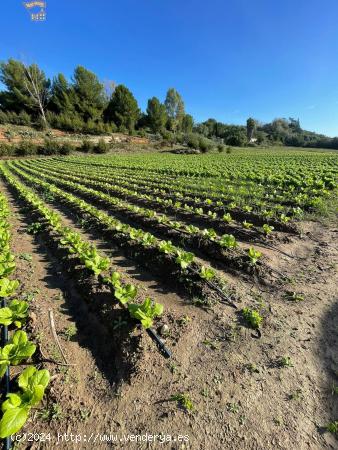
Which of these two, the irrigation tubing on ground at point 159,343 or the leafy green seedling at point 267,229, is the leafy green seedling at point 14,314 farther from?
the leafy green seedling at point 267,229

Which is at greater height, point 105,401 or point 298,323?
point 298,323

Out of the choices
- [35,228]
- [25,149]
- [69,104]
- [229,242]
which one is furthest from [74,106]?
[229,242]

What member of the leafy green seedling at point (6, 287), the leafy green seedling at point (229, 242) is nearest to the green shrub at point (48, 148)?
the leafy green seedling at point (6, 287)

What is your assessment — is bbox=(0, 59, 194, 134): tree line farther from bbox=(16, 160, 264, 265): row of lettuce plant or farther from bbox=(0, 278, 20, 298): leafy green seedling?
bbox=(0, 278, 20, 298): leafy green seedling

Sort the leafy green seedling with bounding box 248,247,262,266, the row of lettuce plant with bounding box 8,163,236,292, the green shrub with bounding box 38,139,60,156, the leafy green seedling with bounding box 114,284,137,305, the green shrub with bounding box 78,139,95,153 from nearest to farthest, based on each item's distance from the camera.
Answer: the leafy green seedling with bounding box 114,284,137,305 → the row of lettuce plant with bounding box 8,163,236,292 → the leafy green seedling with bounding box 248,247,262,266 → the green shrub with bounding box 38,139,60,156 → the green shrub with bounding box 78,139,95,153

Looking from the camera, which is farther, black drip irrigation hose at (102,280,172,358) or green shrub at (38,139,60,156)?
green shrub at (38,139,60,156)

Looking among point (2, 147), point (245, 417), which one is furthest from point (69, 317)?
point (2, 147)

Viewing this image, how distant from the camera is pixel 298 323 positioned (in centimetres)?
362

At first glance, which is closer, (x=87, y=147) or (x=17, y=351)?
(x=17, y=351)

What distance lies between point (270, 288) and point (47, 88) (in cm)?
6660

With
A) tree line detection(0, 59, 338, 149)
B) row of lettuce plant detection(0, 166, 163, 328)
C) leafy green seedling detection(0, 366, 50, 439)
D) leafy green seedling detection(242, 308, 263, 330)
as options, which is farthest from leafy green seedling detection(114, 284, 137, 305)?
tree line detection(0, 59, 338, 149)

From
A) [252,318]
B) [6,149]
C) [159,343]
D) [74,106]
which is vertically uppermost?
[74,106]

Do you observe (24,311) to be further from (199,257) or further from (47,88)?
(47,88)

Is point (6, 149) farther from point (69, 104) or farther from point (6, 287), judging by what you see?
point (6, 287)
